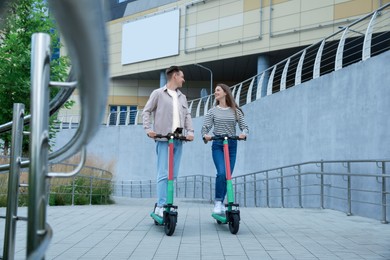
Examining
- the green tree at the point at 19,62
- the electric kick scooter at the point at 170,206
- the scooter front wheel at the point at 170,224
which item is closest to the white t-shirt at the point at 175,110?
the electric kick scooter at the point at 170,206

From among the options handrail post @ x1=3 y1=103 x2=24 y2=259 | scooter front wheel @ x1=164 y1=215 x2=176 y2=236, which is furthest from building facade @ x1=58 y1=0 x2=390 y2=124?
handrail post @ x1=3 y1=103 x2=24 y2=259

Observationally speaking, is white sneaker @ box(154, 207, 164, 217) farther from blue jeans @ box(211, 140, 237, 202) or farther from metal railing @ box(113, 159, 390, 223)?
metal railing @ box(113, 159, 390, 223)

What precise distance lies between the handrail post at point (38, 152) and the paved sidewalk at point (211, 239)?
2700mm

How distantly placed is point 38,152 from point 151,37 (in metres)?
36.5

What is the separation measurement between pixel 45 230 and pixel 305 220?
20.5ft

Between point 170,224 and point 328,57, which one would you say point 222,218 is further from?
point 328,57

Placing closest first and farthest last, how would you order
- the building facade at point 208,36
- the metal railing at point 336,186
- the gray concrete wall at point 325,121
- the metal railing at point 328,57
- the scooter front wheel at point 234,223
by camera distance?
the scooter front wheel at point 234,223 < the metal railing at point 336,186 < the gray concrete wall at point 325,121 < the metal railing at point 328,57 < the building facade at point 208,36

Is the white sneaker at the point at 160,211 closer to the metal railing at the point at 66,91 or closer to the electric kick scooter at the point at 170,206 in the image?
the electric kick scooter at the point at 170,206

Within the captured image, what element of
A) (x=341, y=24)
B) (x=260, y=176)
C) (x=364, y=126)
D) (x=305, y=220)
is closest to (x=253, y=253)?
(x=305, y=220)

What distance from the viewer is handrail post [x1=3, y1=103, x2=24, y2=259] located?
8.37 ft

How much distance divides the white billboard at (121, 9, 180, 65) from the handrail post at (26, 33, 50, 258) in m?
34.1

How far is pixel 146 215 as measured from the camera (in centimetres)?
795

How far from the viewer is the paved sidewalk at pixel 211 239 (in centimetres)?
462

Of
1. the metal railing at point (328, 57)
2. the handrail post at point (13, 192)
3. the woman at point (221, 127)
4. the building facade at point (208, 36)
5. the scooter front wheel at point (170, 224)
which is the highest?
the building facade at point (208, 36)
